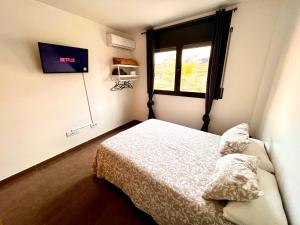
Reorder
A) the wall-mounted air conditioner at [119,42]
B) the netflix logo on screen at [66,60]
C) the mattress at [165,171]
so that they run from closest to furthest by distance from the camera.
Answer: the mattress at [165,171], the netflix logo on screen at [66,60], the wall-mounted air conditioner at [119,42]

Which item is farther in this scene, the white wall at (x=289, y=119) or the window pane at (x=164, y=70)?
the window pane at (x=164, y=70)

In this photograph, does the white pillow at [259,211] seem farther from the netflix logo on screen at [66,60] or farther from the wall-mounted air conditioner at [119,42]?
the wall-mounted air conditioner at [119,42]

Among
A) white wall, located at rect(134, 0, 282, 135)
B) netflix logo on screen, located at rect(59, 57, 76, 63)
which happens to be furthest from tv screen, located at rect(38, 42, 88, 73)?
white wall, located at rect(134, 0, 282, 135)

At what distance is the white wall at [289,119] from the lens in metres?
0.85

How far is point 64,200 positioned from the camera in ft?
4.94

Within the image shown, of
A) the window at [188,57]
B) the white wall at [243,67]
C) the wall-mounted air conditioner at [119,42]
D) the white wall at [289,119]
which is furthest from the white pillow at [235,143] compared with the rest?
the wall-mounted air conditioner at [119,42]

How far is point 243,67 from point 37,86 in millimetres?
3191

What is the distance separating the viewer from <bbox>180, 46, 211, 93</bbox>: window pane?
2.42 metres

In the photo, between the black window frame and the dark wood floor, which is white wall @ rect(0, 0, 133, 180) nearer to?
the dark wood floor

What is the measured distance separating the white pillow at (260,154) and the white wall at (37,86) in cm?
270

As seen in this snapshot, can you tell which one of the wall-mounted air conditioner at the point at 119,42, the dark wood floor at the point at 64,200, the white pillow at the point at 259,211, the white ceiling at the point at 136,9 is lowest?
the dark wood floor at the point at 64,200

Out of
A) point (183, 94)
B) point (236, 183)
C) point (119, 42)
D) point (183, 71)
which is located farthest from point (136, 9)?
point (236, 183)

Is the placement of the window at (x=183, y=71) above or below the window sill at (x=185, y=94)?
above

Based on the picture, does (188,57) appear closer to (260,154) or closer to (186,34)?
(186,34)
